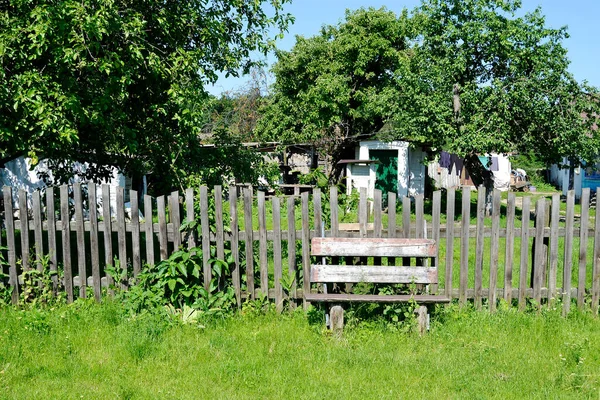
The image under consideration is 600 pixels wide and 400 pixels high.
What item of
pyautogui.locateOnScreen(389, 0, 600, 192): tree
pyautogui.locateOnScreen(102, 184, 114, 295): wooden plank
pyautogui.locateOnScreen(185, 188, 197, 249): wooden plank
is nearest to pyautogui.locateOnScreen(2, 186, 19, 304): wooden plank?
pyautogui.locateOnScreen(102, 184, 114, 295): wooden plank

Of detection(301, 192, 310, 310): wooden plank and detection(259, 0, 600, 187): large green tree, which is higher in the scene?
detection(259, 0, 600, 187): large green tree

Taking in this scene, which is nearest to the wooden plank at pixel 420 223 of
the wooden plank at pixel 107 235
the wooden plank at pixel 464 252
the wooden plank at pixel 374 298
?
the wooden plank at pixel 464 252

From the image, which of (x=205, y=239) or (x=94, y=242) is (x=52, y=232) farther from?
(x=205, y=239)

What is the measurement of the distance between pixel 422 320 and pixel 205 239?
2588mm

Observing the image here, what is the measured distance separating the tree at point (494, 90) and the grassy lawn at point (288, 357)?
1196 centimetres

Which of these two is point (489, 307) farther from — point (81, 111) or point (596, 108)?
point (596, 108)

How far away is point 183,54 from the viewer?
7535 millimetres

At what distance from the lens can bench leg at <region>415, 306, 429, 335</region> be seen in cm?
563

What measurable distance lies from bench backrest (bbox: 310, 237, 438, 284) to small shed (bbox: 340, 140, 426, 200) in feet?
57.6

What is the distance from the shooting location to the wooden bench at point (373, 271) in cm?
566

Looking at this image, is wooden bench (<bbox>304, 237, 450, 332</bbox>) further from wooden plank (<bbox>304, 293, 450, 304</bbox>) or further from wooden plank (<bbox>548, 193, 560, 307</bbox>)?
wooden plank (<bbox>548, 193, 560, 307</bbox>)

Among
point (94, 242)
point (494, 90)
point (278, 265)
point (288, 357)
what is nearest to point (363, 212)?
point (278, 265)

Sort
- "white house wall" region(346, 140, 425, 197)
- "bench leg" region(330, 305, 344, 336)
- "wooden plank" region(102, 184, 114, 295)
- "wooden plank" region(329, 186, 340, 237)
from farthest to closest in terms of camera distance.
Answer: "white house wall" region(346, 140, 425, 197) → "wooden plank" region(102, 184, 114, 295) → "wooden plank" region(329, 186, 340, 237) → "bench leg" region(330, 305, 344, 336)

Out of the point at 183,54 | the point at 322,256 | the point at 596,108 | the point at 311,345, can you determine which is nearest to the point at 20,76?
the point at 183,54
